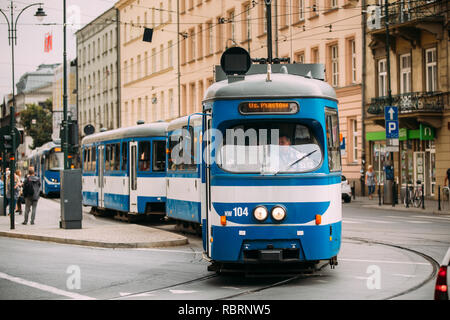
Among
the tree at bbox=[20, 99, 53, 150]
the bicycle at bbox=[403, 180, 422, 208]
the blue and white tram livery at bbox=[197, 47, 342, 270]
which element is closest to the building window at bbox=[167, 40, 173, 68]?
the bicycle at bbox=[403, 180, 422, 208]

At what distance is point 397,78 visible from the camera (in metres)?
43.5

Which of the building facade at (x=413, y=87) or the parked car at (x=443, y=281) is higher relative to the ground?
the building facade at (x=413, y=87)

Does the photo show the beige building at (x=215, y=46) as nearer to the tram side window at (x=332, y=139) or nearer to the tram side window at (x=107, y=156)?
the tram side window at (x=107, y=156)

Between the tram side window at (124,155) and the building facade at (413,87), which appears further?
the building facade at (413,87)

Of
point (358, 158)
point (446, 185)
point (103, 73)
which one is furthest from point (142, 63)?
point (446, 185)

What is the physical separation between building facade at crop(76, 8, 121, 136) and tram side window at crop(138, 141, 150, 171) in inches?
2370

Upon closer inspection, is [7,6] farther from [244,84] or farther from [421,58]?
[244,84]

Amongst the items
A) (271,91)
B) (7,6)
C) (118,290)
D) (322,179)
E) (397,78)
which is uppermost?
(7,6)

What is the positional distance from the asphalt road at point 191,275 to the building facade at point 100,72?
224ft

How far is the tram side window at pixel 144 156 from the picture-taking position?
26141 mm

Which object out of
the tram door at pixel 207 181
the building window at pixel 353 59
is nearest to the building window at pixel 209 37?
the building window at pixel 353 59

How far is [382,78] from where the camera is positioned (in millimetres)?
44688

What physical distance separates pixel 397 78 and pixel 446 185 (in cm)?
840

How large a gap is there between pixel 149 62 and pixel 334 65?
3145 cm
